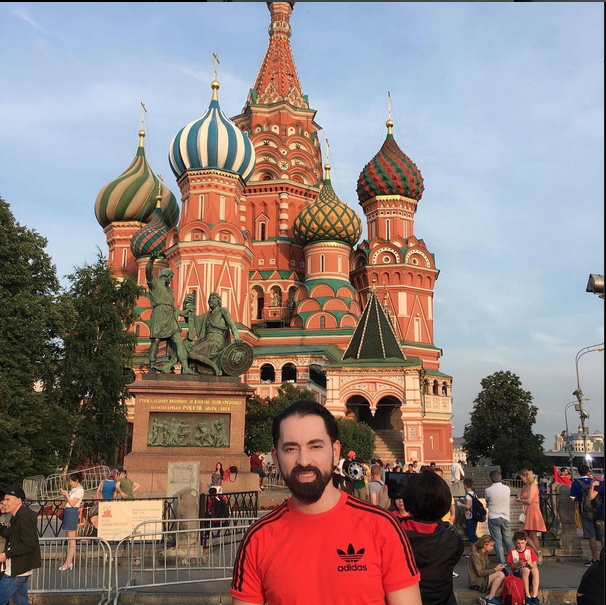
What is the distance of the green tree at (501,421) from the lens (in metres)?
42.9

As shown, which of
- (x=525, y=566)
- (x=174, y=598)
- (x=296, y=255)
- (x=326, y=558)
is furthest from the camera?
(x=296, y=255)

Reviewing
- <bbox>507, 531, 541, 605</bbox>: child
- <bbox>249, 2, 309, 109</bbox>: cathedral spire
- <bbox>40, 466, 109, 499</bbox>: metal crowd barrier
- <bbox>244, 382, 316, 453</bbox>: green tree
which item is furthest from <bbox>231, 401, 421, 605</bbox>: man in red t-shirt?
<bbox>249, 2, 309, 109</bbox>: cathedral spire

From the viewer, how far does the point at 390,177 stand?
49.1 m

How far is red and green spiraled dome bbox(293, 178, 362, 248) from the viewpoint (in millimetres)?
44906

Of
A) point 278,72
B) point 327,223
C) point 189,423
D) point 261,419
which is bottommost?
point 189,423

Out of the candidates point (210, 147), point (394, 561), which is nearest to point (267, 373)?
point (210, 147)

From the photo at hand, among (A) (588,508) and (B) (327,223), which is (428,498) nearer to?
(A) (588,508)

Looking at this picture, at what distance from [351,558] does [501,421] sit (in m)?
44.8

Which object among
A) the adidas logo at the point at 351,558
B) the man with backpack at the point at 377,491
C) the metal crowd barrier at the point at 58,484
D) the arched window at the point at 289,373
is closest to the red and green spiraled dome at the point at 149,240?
the arched window at the point at 289,373

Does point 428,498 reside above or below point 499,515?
above

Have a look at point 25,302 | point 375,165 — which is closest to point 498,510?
point 25,302

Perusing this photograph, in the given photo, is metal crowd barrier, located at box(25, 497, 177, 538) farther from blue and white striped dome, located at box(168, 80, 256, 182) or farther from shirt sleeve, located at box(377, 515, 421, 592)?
blue and white striped dome, located at box(168, 80, 256, 182)

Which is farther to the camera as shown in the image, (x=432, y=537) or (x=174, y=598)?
(x=174, y=598)

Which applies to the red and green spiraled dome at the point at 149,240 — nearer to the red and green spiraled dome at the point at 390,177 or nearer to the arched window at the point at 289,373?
the arched window at the point at 289,373
